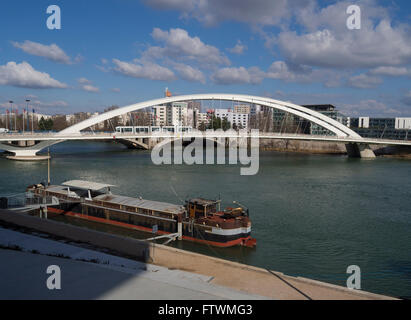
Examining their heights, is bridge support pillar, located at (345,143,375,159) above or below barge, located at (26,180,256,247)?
above

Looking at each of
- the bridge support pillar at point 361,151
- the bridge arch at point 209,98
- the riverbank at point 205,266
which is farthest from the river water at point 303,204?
the bridge support pillar at point 361,151

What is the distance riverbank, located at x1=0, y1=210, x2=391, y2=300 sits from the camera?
7195mm

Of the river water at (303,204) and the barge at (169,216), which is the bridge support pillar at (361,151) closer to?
the river water at (303,204)

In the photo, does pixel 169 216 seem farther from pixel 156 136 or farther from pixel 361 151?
pixel 361 151

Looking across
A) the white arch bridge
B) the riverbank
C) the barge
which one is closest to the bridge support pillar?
the white arch bridge

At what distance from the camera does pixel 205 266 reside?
8789 millimetres

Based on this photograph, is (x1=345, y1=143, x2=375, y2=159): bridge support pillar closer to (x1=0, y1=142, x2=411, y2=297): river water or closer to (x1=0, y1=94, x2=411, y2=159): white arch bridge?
(x1=0, y1=94, x2=411, y2=159): white arch bridge

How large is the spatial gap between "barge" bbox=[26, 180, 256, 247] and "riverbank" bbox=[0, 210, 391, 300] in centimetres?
116

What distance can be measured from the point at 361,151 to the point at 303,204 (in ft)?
105

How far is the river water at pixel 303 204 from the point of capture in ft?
36.3

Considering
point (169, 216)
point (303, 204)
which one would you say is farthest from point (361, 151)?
point (169, 216)

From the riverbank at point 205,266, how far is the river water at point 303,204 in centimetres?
249

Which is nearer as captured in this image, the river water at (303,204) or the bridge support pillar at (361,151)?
the river water at (303,204)
